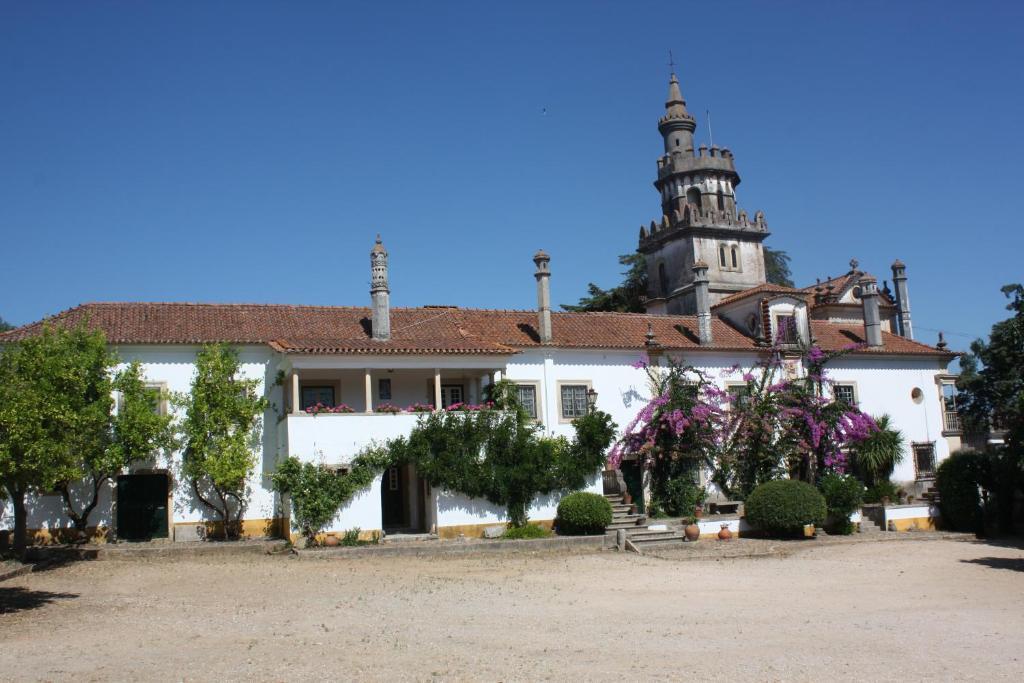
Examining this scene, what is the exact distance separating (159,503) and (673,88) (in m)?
29.7

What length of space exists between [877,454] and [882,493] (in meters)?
1.31

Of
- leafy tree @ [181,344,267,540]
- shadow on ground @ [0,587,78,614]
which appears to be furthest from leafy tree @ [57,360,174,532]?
shadow on ground @ [0,587,78,614]

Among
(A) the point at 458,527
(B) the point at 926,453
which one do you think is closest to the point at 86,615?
(A) the point at 458,527

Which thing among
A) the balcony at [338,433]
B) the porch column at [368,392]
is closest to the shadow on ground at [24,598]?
the balcony at [338,433]

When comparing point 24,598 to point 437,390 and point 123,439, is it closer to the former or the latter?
point 123,439

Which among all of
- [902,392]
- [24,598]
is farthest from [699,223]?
[24,598]

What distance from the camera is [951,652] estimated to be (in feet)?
38.0

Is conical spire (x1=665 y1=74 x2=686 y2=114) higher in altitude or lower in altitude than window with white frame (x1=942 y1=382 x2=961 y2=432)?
higher

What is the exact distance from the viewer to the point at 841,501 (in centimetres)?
2638

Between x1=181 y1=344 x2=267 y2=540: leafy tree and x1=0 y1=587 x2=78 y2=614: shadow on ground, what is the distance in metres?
6.36

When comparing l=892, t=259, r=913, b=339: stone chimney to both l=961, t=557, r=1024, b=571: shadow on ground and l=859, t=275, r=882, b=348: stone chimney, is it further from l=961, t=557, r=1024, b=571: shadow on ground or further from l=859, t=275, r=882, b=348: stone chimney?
l=961, t=557, r=1024, b=571: shadow on ground

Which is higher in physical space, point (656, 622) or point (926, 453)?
point (926, 453)

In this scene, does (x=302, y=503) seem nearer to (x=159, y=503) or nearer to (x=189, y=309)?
(x=159, y=503)

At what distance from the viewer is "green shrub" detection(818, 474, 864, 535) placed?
2638 centimetres
